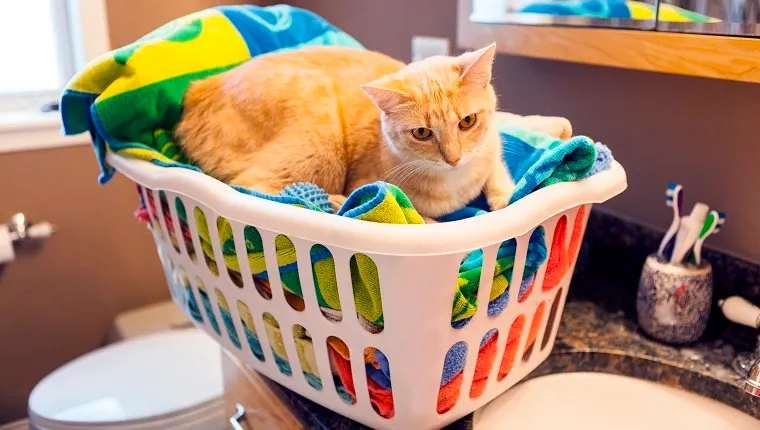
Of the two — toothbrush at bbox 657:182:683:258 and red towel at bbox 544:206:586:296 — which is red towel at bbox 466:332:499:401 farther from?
toothbrush at bbox 657:182:683:258

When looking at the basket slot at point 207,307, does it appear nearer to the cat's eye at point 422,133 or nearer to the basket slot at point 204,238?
the basket slot at point 204,238

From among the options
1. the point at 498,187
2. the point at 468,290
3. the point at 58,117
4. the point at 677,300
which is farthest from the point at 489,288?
the point at 58,117

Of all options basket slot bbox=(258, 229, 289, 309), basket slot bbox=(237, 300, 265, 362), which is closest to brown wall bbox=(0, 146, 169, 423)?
basket slot bbox=(237, 300, 265, 362)

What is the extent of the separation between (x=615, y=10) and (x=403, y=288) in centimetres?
51

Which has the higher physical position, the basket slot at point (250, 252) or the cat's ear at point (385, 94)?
the cat's ear at point (385, 94)

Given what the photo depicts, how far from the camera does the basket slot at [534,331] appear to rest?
0.70 m

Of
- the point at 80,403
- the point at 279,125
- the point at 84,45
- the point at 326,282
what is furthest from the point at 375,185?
the point at 84,45

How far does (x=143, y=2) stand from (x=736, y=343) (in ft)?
5.23

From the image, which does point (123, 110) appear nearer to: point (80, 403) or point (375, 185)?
point (375, 185)

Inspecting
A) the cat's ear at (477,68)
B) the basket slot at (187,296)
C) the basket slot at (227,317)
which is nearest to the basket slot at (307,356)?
the basket slot at (227,317)

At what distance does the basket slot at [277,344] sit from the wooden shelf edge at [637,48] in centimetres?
53

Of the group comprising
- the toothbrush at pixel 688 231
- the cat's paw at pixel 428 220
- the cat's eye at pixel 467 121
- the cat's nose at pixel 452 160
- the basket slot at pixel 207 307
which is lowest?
the basket slot at pixel 207 307

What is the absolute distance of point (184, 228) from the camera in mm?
783

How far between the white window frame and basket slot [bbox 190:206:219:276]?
1063mm
